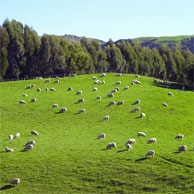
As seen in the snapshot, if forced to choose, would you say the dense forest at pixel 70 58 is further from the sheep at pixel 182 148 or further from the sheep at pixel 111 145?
the sheep at pixel 182 148

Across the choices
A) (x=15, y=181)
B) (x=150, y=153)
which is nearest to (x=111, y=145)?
(x=150, y=153)

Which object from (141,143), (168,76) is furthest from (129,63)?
(141,143)

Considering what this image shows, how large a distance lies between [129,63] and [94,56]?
16635mm

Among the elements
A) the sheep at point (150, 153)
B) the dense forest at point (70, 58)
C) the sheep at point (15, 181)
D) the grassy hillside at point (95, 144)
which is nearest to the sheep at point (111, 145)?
the grassy hillside at point (95, 144)

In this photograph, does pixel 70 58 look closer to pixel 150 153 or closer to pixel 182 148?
pixel 182 148

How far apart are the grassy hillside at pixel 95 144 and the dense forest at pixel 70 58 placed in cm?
3628

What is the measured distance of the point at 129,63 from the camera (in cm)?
13625

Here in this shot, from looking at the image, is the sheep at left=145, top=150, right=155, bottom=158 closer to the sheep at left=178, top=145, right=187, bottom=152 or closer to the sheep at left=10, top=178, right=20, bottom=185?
the sheep at left=178, top=145, right=187, bottom=152

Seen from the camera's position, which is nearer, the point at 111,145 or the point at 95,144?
the point at 111,145

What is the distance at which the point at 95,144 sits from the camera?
118ft

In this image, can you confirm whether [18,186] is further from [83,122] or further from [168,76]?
[168,76]

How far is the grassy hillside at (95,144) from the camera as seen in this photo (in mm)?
27188

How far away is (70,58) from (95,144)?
84153 mm

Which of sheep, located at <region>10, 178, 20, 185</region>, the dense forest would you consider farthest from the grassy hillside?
the dense forest
